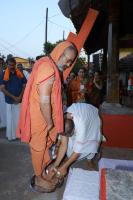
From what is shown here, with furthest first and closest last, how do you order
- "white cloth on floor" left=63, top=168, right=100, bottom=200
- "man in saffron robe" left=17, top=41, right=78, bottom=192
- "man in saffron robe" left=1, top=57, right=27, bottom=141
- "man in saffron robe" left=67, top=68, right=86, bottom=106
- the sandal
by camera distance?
Result: 1. "man in saffron robe" left=67, top=68, right=86, bottom=106
2. "man in saffron robe" left=1, top=57, right=27, bottom=141
3. the sandal
4. "man in saffron robe" left=17, top=41, right=78, bottom=192
5. "white cloth on floor" left=63, top=168, right=100, bottom=200

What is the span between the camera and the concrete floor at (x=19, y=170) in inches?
140

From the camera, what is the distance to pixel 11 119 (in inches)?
237

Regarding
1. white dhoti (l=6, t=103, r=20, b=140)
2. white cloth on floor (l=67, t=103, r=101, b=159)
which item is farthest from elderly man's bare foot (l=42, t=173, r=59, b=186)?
white dhoti (l=6, t=103, r=20, b=140)

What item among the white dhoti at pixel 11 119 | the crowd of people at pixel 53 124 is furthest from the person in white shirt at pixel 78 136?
the white dhoti at pixel 11 119

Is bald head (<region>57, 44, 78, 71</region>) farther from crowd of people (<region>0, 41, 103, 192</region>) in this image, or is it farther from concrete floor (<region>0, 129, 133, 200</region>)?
concrete floor (<region>0, 129, 133, 200</region>)

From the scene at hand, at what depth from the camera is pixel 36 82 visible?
338 cm

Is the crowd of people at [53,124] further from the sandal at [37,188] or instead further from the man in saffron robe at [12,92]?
the man in saffron robe at [12,92]

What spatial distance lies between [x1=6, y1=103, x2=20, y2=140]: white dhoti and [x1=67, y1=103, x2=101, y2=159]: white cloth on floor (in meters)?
2.28

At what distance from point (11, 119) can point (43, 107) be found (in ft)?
9.19

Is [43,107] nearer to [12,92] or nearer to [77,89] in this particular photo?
[12,92]

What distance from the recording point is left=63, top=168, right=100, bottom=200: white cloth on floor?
2.49 metres

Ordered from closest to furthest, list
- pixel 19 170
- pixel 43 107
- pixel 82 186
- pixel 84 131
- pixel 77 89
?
1. pixel 82 186
2. pixel 43 107
3. pixel 84 131
4. pixel 19 170
5. pixel 77 89

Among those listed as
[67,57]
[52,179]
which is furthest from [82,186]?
[67,57]

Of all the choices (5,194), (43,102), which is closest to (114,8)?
(43,102)
